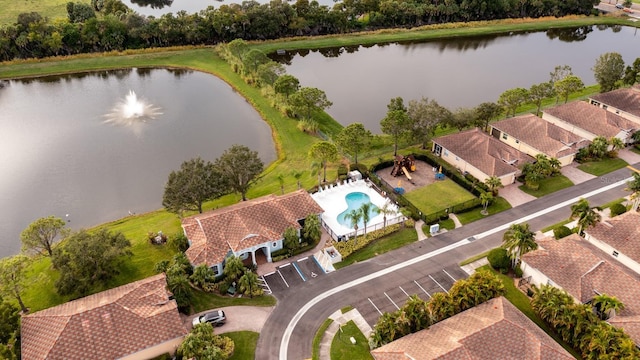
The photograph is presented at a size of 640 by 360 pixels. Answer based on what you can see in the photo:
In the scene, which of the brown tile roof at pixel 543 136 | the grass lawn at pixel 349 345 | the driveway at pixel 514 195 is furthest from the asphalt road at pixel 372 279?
the brown tile roof at pixel 543 136

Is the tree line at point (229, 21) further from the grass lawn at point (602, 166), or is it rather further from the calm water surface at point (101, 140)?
the grass lawn at point (602, 166)

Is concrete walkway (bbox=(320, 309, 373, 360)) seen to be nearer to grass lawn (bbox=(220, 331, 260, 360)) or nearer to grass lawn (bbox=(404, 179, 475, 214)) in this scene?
grass lawn (bbox=(220, 331, 260, 360))

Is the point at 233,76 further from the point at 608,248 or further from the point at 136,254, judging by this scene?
the point at 608,248

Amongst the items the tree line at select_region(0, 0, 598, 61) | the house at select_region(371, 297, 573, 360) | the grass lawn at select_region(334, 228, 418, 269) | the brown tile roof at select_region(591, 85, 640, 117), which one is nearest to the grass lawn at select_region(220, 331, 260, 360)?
the house at select_region(371, 297, 573, 360)

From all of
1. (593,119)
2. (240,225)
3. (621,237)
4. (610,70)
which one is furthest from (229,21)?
(621,237)

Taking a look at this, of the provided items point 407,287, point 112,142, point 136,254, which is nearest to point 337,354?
point 407,287
